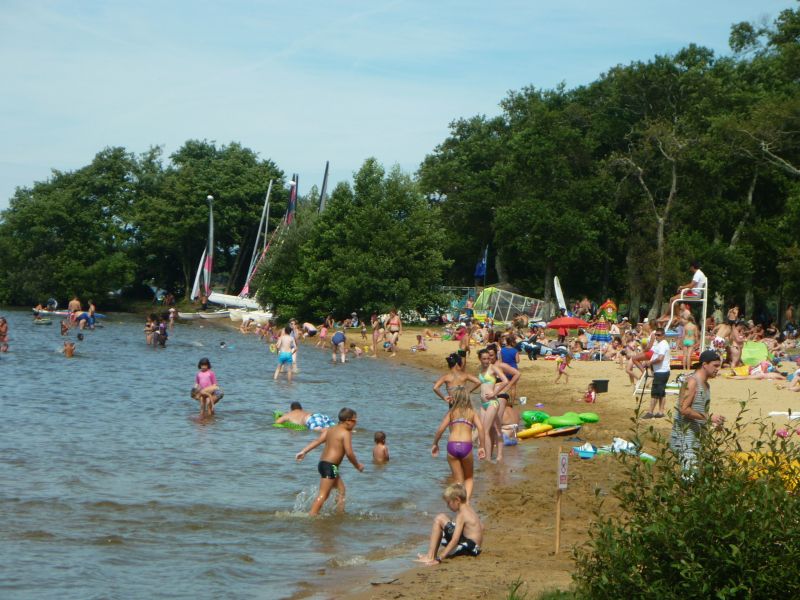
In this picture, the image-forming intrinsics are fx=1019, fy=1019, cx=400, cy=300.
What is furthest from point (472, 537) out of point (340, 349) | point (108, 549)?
point (340, 349)

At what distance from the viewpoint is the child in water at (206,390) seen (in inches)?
794

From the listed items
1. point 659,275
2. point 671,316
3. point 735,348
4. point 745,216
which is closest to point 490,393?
point 671,316

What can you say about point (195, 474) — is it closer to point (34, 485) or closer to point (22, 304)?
point (34, 485)

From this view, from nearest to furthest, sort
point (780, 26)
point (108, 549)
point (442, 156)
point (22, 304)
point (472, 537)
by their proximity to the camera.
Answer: point (472, 537) < point (108, 549) < point (780, 26) < point (442, 156) < point (22, 304)

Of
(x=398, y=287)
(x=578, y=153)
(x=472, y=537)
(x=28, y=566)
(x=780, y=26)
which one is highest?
(x=780, y=26)

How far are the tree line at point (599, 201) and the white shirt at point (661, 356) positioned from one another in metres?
19.0

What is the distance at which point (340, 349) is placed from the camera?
114 ft

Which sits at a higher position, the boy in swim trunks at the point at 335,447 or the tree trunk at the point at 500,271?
the tree trunk at the point at 500,271

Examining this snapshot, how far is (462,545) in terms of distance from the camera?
923 centimetres

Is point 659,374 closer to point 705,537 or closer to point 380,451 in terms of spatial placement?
point 380,451

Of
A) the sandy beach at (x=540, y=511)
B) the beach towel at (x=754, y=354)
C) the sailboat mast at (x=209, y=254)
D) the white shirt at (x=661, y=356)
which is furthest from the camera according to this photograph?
the sailboat mast at (x=209, y=254)

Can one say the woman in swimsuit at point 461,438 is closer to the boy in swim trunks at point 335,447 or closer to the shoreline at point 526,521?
the shoreline at point 526,521

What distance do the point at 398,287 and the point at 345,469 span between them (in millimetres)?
32902

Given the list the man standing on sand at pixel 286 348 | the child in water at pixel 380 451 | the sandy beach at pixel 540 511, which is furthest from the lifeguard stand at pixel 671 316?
the man standing on sand at pixel 286 348
